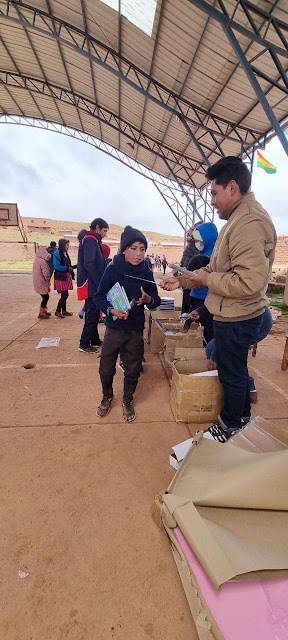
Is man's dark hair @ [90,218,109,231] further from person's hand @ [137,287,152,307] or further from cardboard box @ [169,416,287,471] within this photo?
cardboard box @ [169,416,287,471]

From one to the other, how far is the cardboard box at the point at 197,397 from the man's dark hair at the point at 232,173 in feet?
4.79

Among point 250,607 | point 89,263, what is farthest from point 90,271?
point 250,607

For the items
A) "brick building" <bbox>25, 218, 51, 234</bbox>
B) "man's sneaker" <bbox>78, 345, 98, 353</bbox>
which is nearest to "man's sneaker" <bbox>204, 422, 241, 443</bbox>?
"man's sneaker" <bbox>78, 345, 98, 353</bbox>

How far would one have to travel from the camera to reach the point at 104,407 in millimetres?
2582

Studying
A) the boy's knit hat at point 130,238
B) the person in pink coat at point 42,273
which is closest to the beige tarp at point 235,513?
the boy's knit hat at point 130,238

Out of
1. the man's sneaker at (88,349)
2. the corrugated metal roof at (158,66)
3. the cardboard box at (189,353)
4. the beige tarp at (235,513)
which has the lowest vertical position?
the man's sneaker at (88,349)

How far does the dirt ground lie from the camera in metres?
1.16

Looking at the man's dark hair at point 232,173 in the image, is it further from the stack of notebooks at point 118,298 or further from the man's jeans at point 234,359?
the stack of notebooks at point 118,298

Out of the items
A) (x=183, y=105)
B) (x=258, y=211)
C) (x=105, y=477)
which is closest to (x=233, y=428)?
(x=105, y=477)

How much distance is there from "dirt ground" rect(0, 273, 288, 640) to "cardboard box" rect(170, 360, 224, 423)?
0.11 meters

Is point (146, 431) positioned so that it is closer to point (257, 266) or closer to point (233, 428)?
point (233, 428)

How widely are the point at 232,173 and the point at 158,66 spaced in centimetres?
958

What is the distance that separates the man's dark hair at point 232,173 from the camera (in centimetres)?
184

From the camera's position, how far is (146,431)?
234cm
